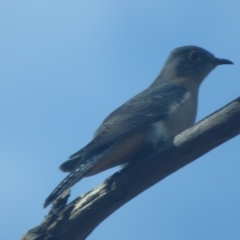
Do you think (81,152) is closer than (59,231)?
No

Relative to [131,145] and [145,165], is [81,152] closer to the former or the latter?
[131,145]

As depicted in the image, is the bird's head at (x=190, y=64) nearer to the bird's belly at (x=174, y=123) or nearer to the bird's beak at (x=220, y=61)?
the bird's beak at (x=220, y=61)

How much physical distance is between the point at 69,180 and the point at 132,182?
96 cm

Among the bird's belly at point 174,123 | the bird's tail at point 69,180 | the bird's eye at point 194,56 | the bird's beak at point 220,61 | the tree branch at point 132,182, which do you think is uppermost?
the bird's eye at point 194,56

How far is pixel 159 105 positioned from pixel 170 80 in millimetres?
2206

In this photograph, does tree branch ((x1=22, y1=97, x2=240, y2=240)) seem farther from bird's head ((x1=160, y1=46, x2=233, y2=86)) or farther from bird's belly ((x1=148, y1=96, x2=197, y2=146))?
bird's head ((x1=160, y1=46, x2=233, y2=86))

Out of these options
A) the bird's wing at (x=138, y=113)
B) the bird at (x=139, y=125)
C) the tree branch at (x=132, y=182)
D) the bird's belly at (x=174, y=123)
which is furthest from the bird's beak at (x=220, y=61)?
the tree branch at (x=132, y=182)

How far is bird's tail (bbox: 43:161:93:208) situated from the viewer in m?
7.26

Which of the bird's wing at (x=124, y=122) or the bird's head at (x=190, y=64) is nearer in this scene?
the bird's wing at (x=124, y=122)

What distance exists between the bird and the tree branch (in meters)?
0.36

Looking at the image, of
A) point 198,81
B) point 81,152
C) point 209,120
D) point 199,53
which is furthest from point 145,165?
point 199,53

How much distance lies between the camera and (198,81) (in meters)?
11.8

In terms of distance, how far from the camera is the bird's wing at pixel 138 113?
346 inches

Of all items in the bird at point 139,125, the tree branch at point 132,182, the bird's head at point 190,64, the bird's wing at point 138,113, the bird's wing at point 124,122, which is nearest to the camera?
the tree branch at point 132,182
